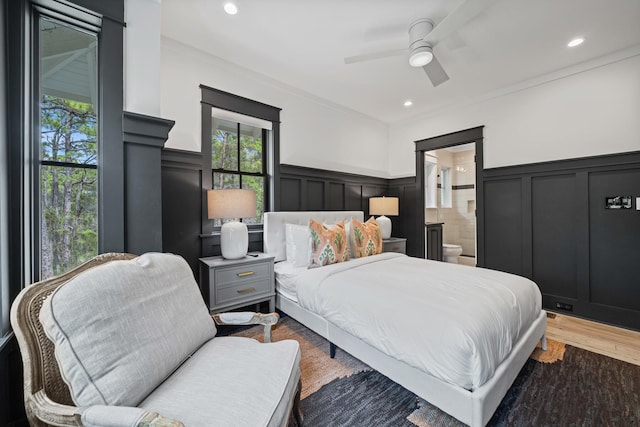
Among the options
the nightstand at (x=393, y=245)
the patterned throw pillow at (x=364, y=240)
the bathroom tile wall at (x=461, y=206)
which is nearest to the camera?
the patterned throw pillow at (x=364, y=240)

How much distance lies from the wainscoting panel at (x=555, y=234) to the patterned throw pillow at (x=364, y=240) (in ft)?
6.85

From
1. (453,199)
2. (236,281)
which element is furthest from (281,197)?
(453,199)

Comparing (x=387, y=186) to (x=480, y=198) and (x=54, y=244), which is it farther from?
(x=54, y=244)

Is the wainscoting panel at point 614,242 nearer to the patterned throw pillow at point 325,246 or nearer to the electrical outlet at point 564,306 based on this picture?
the electrical outlet at point 564,306

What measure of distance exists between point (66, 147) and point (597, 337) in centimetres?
463

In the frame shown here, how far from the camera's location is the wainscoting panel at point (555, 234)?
2.95 m

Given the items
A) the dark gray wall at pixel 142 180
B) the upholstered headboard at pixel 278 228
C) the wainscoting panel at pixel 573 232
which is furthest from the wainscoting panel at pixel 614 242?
the dark gray wall at pixel 142 180

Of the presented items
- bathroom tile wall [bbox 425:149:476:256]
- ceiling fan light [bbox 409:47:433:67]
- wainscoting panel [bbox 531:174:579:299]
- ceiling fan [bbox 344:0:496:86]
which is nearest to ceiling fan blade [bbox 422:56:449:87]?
ceiling fan [bbox 344:0:496:86]

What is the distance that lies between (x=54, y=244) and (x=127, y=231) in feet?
1.13

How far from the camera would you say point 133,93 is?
1.62 meters

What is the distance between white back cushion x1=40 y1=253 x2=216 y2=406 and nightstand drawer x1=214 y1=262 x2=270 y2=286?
1.04m

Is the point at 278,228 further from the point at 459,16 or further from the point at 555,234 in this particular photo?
the point at 555,234

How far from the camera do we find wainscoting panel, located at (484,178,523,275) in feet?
11.0

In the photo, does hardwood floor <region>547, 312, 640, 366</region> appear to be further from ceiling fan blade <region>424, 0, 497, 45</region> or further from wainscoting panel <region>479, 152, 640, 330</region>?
ceiling fan blade <region>424, 0, 497, 45</region>
